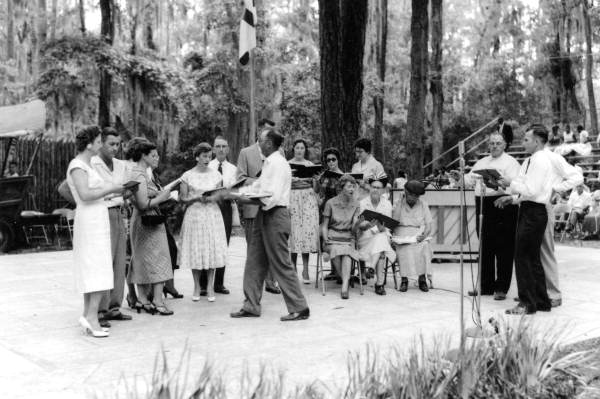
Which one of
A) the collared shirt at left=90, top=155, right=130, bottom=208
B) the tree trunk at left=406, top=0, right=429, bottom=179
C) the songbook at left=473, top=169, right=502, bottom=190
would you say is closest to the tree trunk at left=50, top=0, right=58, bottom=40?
the tree trunk at left=406, top=0, right=429, bottom=179

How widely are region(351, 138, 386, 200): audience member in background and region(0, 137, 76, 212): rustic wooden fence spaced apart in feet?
Result: 29.8

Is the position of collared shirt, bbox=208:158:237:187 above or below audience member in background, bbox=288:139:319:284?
above

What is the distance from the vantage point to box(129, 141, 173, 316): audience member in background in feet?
22.3

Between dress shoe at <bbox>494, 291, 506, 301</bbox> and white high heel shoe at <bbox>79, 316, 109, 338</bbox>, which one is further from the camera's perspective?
dress shoe at <bbox>494, 291, 506, 301</bbox>

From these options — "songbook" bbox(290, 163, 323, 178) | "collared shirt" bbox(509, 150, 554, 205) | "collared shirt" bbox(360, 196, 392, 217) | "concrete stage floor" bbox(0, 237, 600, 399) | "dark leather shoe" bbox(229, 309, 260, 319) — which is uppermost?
"songbook" bbox(290, 163, 323, 178)

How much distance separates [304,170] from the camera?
7.97 meters

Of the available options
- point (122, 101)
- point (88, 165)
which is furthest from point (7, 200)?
point (88, 165)

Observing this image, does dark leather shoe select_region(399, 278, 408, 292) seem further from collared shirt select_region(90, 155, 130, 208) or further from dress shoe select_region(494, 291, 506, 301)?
collared shirt select_region(90, 155, 130, 208)

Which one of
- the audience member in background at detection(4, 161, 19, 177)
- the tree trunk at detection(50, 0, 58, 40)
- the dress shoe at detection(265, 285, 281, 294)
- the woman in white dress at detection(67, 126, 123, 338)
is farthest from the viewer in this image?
the tree trunk at detection(50, 0, 58, 40)

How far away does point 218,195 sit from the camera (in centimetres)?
727

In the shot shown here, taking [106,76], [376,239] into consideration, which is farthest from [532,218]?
[106,76]

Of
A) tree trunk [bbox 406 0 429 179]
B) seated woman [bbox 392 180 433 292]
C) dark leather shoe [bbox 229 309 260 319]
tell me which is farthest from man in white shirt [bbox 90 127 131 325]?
tree trunk [bbox 406 0 429 179]

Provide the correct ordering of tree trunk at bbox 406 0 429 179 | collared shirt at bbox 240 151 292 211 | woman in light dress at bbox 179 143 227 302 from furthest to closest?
tree trunk at bbox 406 0 429 179
woman in light dress at bbox 179 143 227 302
collared shirt at bbox 240 151 292 211

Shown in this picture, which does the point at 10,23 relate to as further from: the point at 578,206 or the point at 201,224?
the point at 578,206
